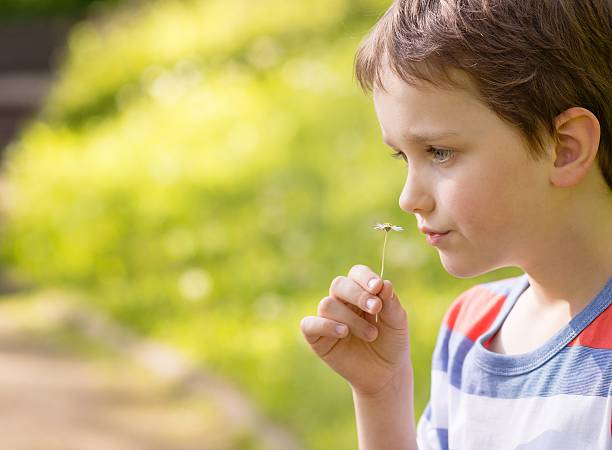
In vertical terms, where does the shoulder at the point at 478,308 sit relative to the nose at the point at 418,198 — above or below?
below

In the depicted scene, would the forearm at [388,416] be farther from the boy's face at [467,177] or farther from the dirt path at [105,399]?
the dirt path at [105,399]

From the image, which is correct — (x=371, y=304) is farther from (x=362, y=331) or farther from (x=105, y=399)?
(x=105, y=399)

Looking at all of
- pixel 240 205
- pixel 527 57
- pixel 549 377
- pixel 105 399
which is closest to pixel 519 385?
pixel 549 377

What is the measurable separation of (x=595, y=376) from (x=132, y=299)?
4.76 metres

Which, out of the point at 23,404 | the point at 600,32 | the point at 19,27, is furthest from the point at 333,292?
the point at 19,27

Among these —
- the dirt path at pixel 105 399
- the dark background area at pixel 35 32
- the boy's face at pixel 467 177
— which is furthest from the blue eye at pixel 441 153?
the dark background area at pixel 35 32

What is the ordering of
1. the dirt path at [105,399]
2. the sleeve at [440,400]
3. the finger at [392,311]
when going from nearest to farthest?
the finger at [392,311], the sleeve at [440,400], the dirt path at [105,399]

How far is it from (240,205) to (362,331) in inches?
184

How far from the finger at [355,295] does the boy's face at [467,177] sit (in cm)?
12

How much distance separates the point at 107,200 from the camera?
23.3 feet

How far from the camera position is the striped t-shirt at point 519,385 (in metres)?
1.43

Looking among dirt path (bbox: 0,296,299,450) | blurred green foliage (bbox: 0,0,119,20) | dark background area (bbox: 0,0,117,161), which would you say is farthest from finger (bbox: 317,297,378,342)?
blurred green foliage (bbox: 0,0,119,20)

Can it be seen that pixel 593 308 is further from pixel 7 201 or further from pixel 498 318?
pixel 7 201

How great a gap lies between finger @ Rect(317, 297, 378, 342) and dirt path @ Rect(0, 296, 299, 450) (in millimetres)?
2204
